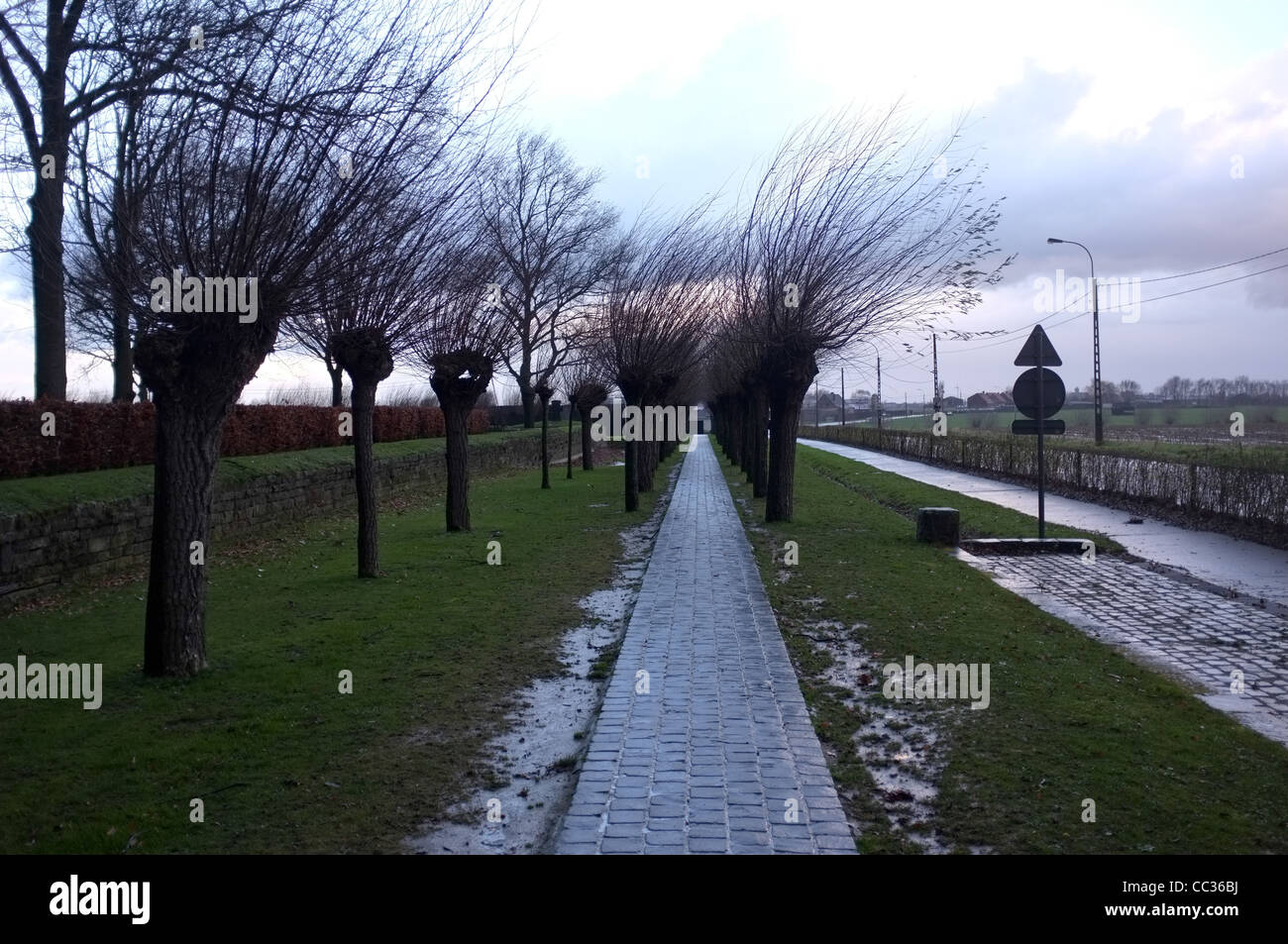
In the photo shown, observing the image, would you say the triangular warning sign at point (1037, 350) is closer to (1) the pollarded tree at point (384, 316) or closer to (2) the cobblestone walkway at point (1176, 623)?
(2) the cobblestone walkway at point (1176, 623)

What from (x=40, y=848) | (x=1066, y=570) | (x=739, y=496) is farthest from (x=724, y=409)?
(x=40, y=848)

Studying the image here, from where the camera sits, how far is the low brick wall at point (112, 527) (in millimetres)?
10359

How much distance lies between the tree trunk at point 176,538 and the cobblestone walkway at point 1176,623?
6870 millimetres

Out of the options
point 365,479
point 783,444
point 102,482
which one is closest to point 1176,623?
point 365,479

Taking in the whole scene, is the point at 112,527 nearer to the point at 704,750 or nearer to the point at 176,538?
the point at 176,538

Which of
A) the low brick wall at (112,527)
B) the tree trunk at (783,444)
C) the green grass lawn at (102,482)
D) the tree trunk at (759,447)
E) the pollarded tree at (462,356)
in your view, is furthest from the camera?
the tree trunk at (759,447)

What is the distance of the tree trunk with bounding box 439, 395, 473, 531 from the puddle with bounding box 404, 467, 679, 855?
762 centimetres

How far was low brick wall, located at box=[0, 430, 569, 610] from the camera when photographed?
1036cm

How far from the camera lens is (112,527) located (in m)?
12.1

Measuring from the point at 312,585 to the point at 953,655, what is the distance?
692 cm

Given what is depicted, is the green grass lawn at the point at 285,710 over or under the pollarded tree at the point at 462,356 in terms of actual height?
under

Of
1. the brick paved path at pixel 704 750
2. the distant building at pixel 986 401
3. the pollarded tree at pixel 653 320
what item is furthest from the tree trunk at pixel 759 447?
the distant building at pixel 986 401

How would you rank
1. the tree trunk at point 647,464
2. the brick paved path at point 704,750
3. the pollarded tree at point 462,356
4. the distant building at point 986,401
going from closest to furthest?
the brick paved path at point 704,750 → the pollarded tree at point 462,356 → the tree trunk at point 647,464 → the distant building at point 986,401

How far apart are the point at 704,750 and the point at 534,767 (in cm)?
93
